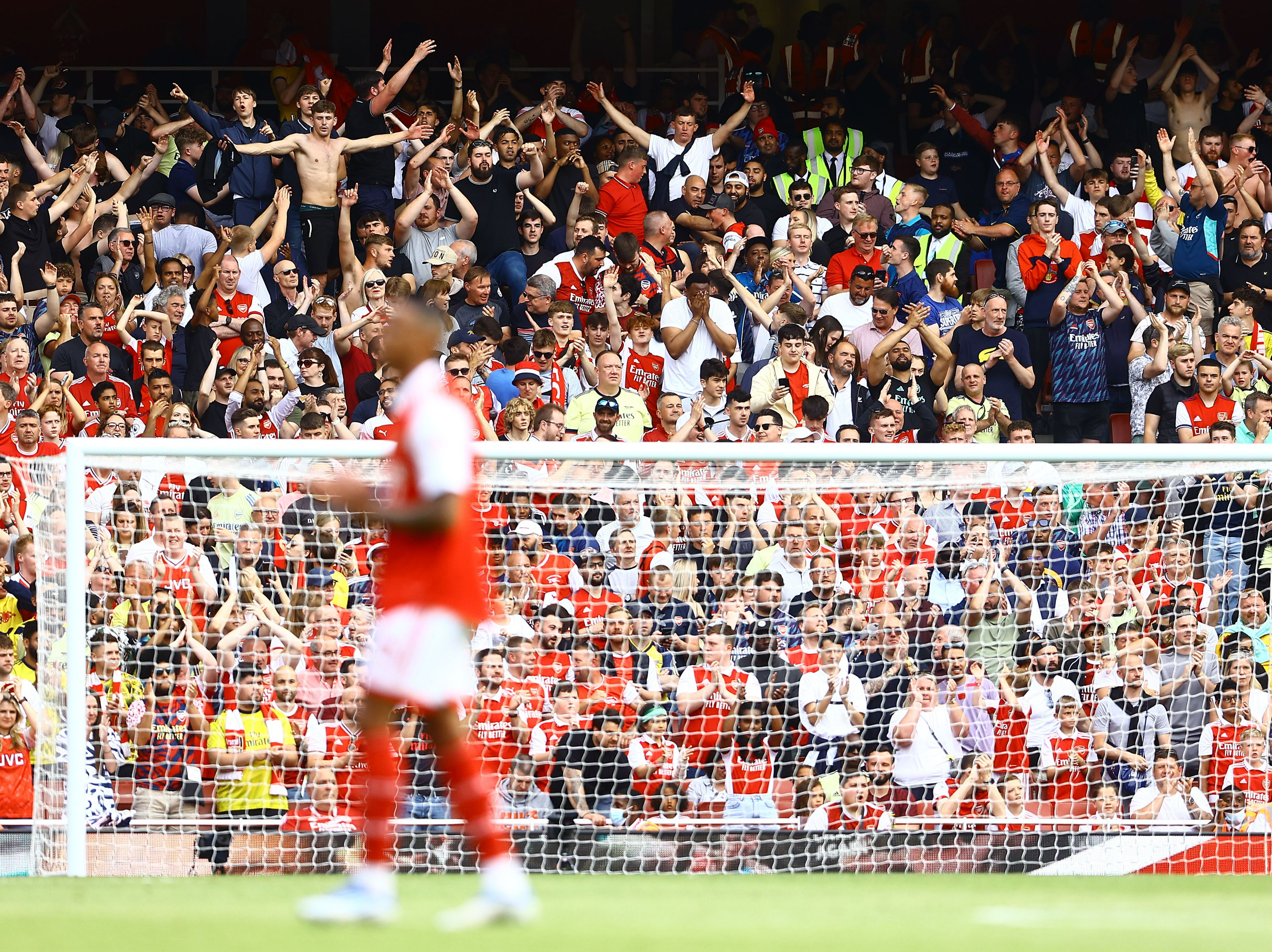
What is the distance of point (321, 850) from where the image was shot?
859 centimetres

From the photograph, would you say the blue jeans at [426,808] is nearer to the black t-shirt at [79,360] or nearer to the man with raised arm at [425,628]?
the man with raised arm at [425,628]

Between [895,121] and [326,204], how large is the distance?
5901 millimetres

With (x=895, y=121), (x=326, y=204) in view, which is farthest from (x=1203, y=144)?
(x=326, y=204)

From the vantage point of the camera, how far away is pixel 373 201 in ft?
46.9

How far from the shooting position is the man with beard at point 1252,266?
14.3 meters

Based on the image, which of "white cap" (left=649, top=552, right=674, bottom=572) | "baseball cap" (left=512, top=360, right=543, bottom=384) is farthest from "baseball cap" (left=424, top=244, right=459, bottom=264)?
"white cap" (left=649, top=552, right=674, bottom=572)

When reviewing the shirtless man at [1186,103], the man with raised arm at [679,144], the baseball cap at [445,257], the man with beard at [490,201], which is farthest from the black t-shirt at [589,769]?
the shirtless man at [1186,103]

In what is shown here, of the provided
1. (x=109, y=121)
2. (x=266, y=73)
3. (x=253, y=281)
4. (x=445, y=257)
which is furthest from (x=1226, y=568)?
(x=266, y=73)

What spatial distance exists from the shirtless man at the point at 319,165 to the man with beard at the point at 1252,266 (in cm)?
709

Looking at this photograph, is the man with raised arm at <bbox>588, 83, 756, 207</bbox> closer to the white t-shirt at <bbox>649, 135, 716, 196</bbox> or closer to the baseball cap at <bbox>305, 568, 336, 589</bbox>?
the white t-shirt at <bbox>649, 135, 716, 196</bbox>

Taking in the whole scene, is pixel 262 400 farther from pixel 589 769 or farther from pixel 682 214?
pixel 589 769

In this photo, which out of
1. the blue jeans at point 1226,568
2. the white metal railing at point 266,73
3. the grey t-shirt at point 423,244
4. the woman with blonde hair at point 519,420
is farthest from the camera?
the white metal railing at point 266,73

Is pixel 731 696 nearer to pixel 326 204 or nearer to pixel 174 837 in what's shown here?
pixel 174 837

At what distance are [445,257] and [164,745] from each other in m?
5.77
